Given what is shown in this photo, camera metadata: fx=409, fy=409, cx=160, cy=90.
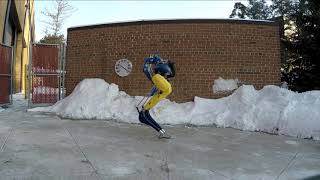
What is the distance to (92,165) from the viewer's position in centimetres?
608

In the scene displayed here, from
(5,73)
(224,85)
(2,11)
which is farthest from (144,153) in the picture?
(2,11)

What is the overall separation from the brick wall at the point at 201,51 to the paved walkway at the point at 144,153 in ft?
8.33

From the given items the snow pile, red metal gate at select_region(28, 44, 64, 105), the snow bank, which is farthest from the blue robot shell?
red metal gate at select_region(28, 44, 64, 105)

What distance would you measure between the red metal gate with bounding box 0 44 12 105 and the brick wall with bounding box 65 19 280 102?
152 inches

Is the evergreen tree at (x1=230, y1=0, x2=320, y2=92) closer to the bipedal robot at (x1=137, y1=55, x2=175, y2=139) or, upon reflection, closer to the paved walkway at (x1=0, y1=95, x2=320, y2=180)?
the paved walkway at (x1=0, y1=95, x2=320, y2=180)

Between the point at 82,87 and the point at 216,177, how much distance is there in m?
7.90

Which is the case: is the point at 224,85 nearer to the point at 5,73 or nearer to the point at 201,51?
the point at 201,51

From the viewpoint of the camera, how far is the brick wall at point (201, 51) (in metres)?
12.4

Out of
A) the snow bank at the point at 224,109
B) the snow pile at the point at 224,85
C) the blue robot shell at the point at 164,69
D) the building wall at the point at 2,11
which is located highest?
the building wall at the point at 2,11

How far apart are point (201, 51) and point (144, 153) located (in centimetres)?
602

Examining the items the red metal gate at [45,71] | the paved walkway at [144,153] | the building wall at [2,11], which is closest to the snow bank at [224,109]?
the paved walkway at [144,153]

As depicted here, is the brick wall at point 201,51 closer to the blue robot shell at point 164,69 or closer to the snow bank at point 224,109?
the snow bank at point 224,109

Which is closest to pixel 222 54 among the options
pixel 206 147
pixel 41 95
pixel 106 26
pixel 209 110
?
pixel 209 110

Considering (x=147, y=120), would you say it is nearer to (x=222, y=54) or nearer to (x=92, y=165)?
(x=92, y=165)
